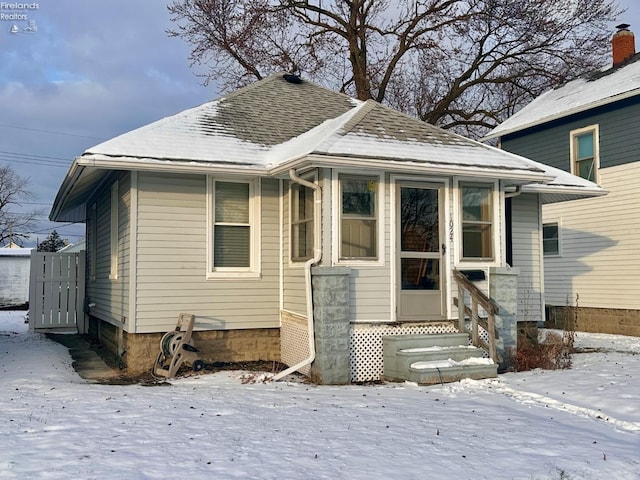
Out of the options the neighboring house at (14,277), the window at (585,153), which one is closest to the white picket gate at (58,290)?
the window at (585,153)

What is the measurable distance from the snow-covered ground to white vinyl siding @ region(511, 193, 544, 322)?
8.16 ft

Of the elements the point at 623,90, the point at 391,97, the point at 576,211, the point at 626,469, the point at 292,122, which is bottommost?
the point at 626,469

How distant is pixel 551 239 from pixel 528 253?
6308 mm

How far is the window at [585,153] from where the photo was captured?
15641 mm

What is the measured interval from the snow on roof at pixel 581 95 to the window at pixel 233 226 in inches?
386

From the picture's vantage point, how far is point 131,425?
5.64 m

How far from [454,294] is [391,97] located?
62.7 feet

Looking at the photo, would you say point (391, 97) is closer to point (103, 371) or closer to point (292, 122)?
point (292, 122)

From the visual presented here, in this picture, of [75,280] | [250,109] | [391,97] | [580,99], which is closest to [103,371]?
[250,109]

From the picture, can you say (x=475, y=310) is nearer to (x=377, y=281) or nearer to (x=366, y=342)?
(x=377, y=281)

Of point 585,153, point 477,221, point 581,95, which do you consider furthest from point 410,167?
point 581,95

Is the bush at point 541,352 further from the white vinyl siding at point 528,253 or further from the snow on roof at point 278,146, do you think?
the snow on roof at point 278,146

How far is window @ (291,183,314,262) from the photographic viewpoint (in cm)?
904

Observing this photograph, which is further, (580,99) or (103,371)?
(580,99)
